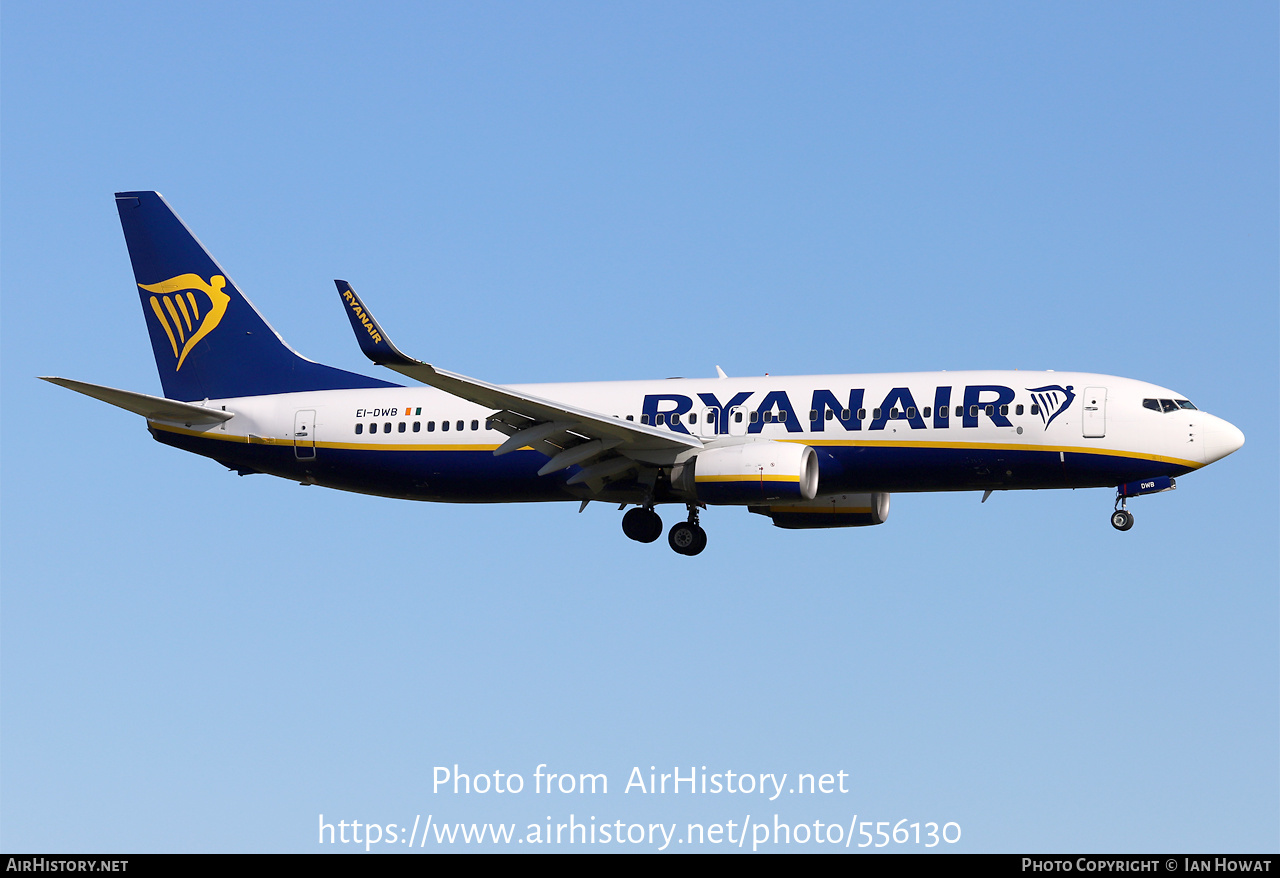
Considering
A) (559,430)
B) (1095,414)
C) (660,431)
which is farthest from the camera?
(660,431)

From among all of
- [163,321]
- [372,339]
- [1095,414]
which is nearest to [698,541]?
[1095,414]

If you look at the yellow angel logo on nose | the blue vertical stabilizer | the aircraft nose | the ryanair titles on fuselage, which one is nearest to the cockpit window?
the aircraft nose

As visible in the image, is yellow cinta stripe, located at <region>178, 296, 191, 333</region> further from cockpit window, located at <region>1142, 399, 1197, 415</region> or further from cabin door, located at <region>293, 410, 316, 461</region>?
cockpit window, located at <region>1142, 399, 1197, 415</region>

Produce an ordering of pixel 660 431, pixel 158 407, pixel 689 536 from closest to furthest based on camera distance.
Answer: pixel 660 431
pixel 689 536
pixel 158 407

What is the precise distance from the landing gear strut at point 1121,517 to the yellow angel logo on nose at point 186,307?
25.4m

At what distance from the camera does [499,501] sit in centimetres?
4225

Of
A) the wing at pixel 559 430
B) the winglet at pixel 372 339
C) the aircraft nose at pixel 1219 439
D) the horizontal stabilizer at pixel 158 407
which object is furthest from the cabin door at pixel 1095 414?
the horizontal stabilizer at pixel 158 407

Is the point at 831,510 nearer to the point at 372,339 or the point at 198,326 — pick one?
the point at 372,339

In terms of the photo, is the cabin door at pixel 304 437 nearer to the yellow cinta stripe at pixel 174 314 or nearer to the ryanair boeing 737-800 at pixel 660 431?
the ryanair boeing 737-800 at pixel 660 431

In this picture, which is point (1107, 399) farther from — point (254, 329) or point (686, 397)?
point (254, 329)

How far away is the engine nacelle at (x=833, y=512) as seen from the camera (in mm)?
43031

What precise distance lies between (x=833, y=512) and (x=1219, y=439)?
1036cm

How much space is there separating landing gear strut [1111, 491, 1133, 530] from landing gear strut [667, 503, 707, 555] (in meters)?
10.3

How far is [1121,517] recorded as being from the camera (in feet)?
126
